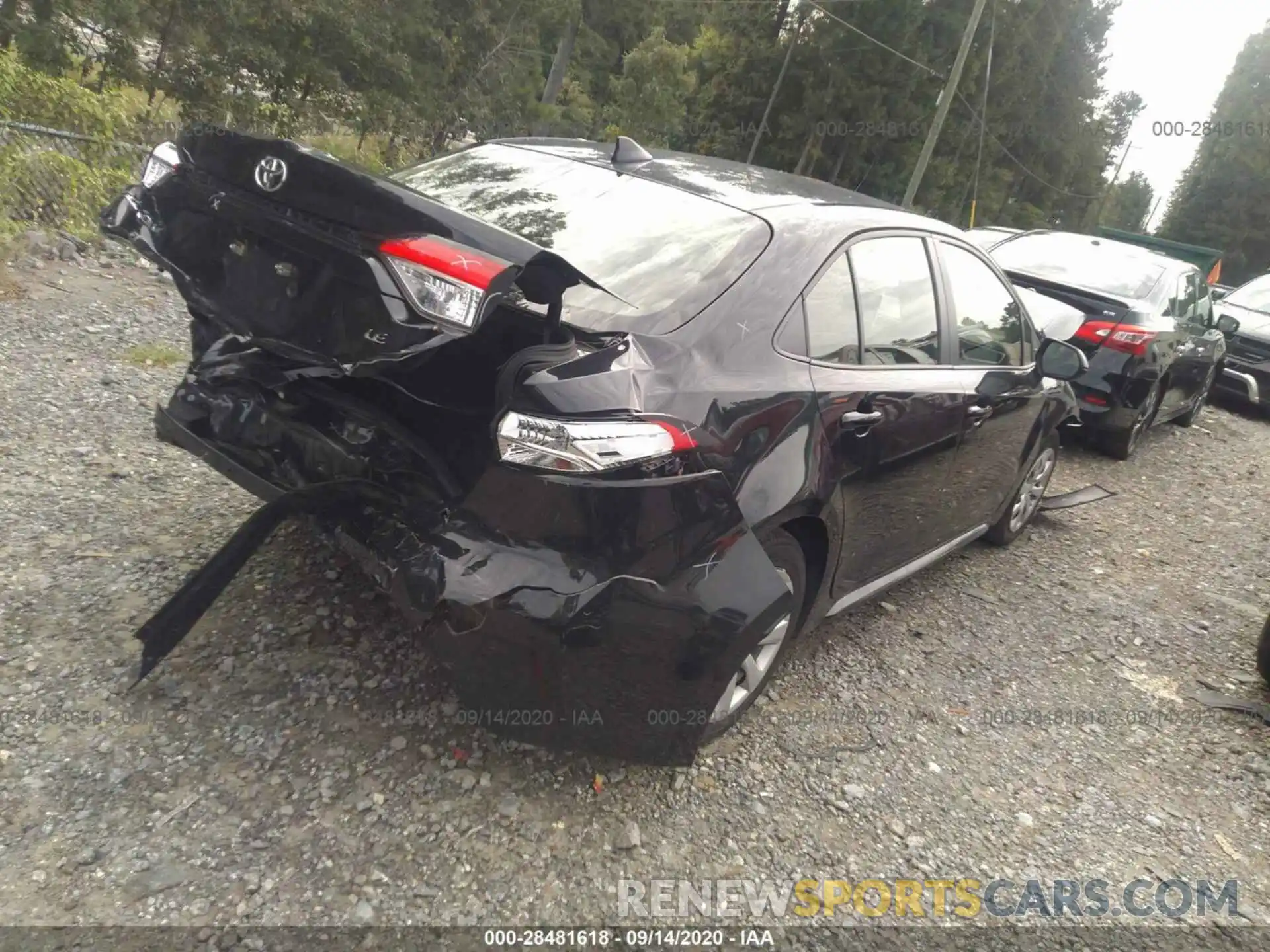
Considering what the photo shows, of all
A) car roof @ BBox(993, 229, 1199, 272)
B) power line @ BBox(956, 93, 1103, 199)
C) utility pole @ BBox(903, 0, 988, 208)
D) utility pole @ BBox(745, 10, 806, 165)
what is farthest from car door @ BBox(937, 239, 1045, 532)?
power line @ BBox(956, 93, 1103, 199)

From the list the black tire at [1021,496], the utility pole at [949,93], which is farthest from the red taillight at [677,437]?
the utility pole at [949,93]

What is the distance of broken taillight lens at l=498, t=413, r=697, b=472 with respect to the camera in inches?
78.4

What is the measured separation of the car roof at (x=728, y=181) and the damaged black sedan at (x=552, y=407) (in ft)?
0.10

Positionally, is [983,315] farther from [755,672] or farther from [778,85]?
[778,85]

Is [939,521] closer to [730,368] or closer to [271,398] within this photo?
[730,368]

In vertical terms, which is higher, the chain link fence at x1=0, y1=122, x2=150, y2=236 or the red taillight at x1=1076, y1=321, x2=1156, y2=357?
the red taillight at x1=1076, y1=321, x2=1156, y2=357

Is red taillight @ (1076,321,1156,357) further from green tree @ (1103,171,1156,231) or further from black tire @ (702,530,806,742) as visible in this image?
green tree @ (1103,171,1156,231)

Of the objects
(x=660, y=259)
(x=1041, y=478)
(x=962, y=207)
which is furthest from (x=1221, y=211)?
(x=660, y=259)

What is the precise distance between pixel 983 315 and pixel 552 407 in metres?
2.43

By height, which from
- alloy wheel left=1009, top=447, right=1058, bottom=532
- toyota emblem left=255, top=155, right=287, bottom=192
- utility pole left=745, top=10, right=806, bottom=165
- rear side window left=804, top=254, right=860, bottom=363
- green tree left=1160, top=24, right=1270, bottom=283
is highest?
green tree left=1160, top=24, right=1270, bottom=283

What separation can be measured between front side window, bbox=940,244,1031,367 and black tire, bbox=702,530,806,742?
4.10ft

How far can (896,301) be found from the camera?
10.00 feet

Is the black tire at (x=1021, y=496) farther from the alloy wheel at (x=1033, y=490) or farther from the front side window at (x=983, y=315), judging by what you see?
the front side window at (x=983, y=315)

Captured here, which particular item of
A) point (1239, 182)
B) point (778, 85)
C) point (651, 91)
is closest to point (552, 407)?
point (651, 91)
